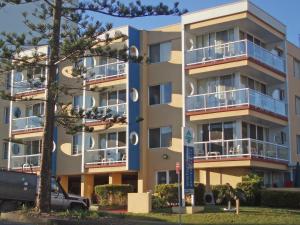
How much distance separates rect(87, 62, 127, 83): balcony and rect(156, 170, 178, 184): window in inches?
255

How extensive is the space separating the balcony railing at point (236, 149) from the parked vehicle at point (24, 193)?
8.41 meters

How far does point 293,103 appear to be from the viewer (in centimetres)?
3759

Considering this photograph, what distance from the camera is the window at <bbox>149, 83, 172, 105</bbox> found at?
115ft

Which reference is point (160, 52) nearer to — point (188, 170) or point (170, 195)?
point (170, 195)

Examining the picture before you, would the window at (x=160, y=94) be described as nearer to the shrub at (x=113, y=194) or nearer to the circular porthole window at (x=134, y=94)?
the circular porthole window at (x=134, y=94)

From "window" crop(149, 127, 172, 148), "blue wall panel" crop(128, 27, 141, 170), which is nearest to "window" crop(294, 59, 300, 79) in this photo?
"window" crop(149, 127, 172, 148)

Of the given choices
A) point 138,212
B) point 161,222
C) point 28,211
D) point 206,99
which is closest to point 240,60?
point 206,99

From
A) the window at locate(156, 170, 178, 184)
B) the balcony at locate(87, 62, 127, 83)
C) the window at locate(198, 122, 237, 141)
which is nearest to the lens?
the window at locate(198, 122, 237, 141)

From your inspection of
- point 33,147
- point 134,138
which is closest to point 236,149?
point 134,138

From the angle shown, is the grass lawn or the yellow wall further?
the yellow wall

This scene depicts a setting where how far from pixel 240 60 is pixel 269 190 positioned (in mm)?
7380

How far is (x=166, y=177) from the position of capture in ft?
113

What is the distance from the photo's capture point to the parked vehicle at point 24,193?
25453 millimetres

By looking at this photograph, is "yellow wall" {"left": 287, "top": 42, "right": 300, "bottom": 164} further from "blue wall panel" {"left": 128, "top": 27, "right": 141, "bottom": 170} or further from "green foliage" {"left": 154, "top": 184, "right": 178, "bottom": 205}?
"green foliage" {"left": 154, "top": 184, "right": 178, "bottom": 205}
